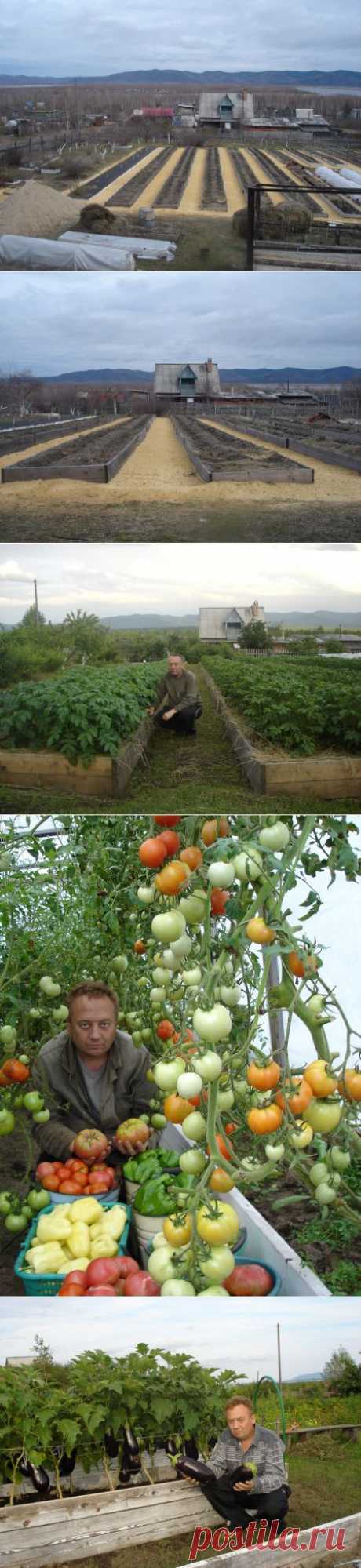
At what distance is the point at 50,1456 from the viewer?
4203 millimetres

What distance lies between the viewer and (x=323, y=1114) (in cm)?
422

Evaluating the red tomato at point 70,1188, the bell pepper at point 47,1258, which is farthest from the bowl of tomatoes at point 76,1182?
the bell pepper at point 47,1258

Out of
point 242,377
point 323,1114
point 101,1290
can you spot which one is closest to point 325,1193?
point 323,1114

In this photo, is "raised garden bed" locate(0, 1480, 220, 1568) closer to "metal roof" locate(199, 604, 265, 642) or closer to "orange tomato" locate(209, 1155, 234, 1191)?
"orange tomato" locate(209, 1155, 234, 1191)

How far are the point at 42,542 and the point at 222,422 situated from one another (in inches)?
24.2

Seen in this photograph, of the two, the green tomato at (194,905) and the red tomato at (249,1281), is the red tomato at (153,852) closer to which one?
the green tomato at (194,905)

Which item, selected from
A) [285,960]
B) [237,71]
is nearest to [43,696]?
[285,960]

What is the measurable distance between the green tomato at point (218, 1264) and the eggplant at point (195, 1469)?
1.70ft

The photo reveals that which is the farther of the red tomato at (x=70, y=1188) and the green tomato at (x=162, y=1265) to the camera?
the red tomato at (x=70, y=1188)

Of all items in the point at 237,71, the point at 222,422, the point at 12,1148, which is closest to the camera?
the point at 237,71

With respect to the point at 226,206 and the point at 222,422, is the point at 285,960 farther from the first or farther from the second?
the point at 226,206

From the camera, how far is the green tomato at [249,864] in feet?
13.2

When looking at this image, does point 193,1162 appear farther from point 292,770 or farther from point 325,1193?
point 292,770

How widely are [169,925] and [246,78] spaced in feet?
7.41
